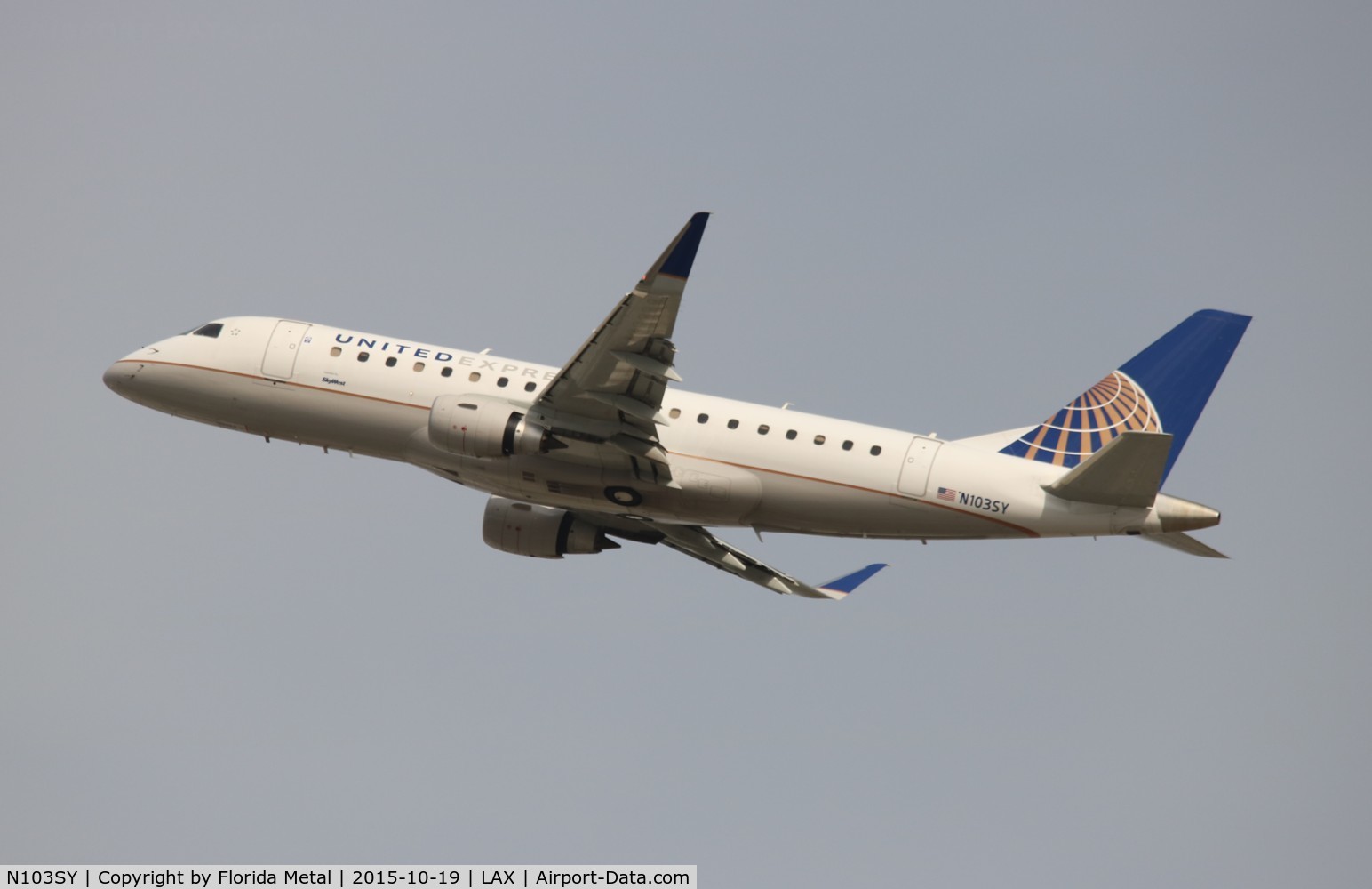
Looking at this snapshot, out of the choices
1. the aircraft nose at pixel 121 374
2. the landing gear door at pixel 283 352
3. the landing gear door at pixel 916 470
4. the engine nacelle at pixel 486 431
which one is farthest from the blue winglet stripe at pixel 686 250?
the aircraft nose at pixel 121 374

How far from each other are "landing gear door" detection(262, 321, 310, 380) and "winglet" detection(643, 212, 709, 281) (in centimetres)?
1282

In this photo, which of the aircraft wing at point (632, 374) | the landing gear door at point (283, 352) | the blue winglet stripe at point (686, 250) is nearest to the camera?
the blue winglet stripe at point (686, 250)

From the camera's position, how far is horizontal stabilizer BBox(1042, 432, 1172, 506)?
3575 cm

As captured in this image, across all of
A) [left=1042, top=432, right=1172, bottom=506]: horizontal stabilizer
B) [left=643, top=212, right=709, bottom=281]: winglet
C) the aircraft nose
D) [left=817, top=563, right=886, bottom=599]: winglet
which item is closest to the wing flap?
[left=817, top=563, right=886, bottom=599]: winglet

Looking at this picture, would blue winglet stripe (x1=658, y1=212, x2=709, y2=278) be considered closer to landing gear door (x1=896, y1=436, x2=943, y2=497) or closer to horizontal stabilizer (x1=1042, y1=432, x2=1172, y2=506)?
landing gear door (x1=896, y1=436, x2=943, y2=497)

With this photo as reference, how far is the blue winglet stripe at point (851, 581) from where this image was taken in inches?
1853

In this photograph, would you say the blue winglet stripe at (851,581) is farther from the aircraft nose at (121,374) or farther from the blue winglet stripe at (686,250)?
the aircraft nose at (121,374)

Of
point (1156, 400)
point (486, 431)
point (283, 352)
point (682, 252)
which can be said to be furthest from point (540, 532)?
point (1156, 400)

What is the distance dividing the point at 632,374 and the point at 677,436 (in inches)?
142

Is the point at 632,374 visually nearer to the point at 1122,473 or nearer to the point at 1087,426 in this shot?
the point at 1122,473

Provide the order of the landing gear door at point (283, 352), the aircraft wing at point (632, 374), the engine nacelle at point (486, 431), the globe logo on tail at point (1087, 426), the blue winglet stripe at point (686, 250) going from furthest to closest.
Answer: the landing gear door at point (283, 352) → the globe logo on tail at point (1087, 426) → the engine nacelle at point (486, 431) → the aircraft wing at point (632, 374) → the blue winglet stripe at point (686, 250)

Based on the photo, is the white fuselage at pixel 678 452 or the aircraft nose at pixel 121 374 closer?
the white fuselage at pixel 678 452

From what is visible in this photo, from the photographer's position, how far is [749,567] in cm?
4781

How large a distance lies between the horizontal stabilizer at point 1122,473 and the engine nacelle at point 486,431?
12.2m
